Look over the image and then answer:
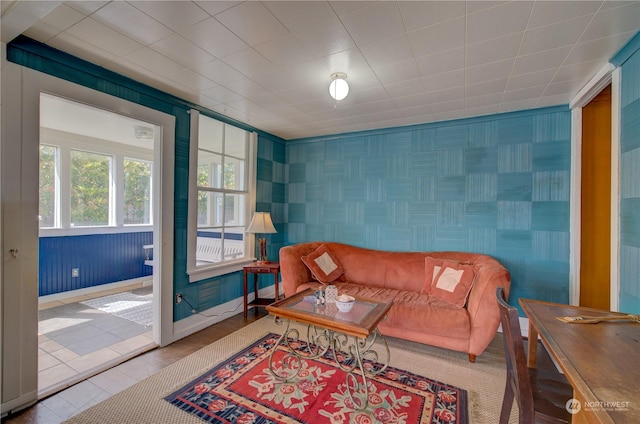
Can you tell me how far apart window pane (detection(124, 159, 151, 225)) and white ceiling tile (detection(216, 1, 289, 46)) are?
162 inches

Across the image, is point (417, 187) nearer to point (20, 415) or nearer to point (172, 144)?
point (172, 144)

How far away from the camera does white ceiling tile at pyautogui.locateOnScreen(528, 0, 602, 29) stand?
143 centimetres

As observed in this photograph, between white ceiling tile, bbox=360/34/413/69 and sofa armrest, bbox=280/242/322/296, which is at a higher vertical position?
white ceiling tile, bbox=360/34/413/69

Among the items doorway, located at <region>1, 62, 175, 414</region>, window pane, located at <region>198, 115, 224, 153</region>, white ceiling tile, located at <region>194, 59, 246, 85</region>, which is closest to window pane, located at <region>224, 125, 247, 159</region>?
window pane, located at <region>198, 115, 224, 153</region>

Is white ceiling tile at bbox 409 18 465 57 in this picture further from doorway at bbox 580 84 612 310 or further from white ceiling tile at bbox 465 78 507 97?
doorway at bbox 580 84 612 310

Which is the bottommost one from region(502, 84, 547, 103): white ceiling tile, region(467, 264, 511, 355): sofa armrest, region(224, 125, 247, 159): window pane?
region(467, 264, 511, 355): sofa armrest

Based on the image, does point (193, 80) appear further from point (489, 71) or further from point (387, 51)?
point (489, 71)

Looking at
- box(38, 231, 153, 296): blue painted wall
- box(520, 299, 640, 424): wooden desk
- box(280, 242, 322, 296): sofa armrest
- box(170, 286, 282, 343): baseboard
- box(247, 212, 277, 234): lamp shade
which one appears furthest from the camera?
box(38, 231, 153, 296): blue painted wall

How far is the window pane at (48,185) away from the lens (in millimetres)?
3793

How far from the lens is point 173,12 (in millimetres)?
1519

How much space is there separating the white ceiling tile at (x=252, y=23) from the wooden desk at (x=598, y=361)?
2131mm

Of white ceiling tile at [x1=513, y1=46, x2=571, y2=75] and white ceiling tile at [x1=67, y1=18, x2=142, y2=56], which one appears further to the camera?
white ceiling tile at [x1=513, y1=46, x2=571, y2=75]

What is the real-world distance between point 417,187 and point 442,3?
2237 mm

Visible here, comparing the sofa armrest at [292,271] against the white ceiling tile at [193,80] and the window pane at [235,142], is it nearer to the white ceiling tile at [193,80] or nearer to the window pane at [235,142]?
the window pane at [235,142]
